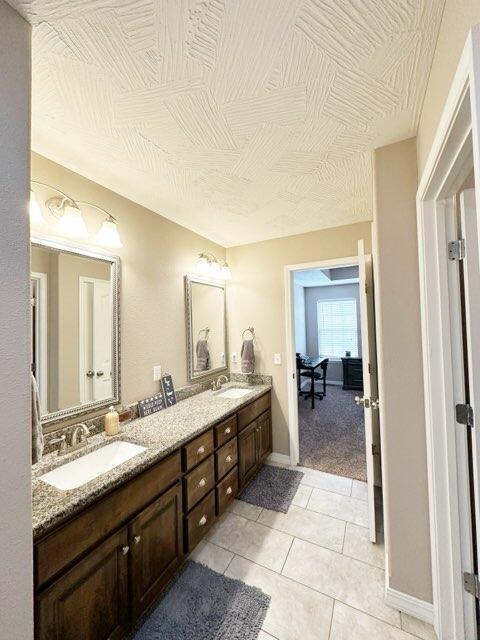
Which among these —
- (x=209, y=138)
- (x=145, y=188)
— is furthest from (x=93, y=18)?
(x=145, y=188)

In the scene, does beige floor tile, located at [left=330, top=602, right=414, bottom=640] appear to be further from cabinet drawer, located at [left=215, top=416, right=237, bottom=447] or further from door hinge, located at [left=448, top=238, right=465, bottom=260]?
door hinge, located at [left=448, top=238, right=465, bottom=260]

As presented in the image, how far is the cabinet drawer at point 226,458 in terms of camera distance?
1.89 m

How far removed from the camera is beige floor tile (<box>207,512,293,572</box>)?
1.64m

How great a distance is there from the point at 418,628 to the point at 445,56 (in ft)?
7.80

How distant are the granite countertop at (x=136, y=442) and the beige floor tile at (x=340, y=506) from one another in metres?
0.99

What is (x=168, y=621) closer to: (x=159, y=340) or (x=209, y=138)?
(x=159, y=340)

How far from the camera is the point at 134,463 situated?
124 centimetres

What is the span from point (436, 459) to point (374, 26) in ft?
5.58

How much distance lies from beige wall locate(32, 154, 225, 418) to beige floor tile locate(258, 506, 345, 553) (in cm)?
131

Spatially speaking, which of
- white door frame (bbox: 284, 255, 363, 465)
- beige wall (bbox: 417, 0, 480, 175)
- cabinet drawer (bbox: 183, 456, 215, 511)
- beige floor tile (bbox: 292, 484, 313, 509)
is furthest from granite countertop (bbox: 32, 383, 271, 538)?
beige wall (bbox: 417, 0, 480, 175)

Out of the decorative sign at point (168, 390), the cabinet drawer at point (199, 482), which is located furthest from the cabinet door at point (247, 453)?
the decorative sign at point (168, 390)

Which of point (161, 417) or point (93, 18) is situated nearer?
point (93, 18)

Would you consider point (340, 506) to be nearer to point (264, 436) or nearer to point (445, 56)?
point (264, 436)

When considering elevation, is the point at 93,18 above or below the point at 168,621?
above
